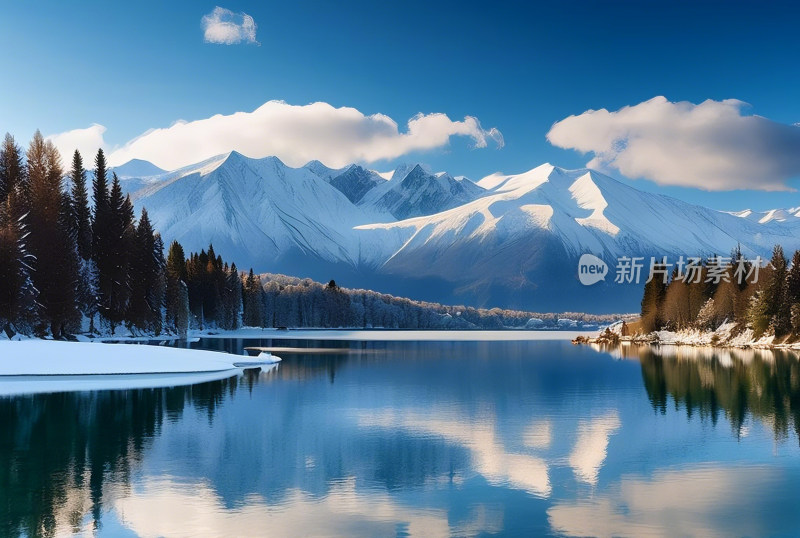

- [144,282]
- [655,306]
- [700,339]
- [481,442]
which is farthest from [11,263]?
[655,306]

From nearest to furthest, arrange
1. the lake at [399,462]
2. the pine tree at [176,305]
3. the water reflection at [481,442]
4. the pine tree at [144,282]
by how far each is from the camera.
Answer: the lake at [399,462] < the water reflection at [481,442] < the pine tree at [144,282] < the pine tree at [176,305]

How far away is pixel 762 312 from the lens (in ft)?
429

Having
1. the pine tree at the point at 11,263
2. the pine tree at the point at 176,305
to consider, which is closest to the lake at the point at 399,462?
the pine tree at the point at 11,263

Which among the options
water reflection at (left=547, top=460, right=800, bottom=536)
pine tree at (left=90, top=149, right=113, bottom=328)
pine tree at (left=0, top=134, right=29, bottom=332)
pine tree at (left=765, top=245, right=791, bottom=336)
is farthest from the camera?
pine tree at (left=90, top=149, right=113, bottom=328)

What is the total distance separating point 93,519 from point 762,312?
434 feet

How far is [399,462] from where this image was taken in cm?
3152

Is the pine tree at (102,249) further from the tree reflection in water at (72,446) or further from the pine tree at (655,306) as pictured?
the pine tree at (655,306)

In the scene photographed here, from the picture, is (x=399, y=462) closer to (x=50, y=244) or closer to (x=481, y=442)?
(x=481, y=442)

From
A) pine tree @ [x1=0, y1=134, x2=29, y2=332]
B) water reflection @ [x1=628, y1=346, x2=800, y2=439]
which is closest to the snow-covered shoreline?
pine tree @ [x1=0, y1=134, x2=29, y2=332]

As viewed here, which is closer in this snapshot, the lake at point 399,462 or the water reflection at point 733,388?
the lake at point 399,462

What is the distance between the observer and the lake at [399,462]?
22.8m

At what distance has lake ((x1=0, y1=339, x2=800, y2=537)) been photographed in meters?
22.8

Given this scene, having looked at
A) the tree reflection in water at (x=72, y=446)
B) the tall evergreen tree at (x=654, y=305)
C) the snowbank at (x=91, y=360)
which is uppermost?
the tall evergreen tree at (x=654, y=305)

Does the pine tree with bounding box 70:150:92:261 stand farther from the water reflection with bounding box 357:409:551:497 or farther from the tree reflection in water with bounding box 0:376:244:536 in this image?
the water reflection with bounding box 357:409:551:497
